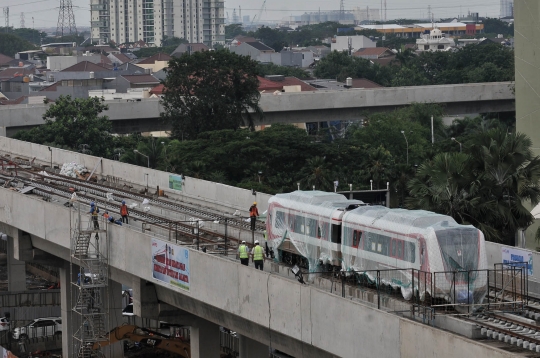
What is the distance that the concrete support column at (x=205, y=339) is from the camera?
125ft

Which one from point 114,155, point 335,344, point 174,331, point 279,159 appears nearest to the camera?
point 335,344

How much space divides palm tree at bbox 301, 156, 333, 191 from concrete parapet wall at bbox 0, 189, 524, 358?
36.2 m

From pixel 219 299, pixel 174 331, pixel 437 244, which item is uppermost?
pixel 437 244

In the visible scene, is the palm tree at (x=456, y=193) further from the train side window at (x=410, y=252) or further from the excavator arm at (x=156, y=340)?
the excavator arm at (x=156, y=340)

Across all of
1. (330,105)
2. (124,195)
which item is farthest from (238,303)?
(330,105)

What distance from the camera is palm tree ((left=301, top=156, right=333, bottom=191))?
250 feet

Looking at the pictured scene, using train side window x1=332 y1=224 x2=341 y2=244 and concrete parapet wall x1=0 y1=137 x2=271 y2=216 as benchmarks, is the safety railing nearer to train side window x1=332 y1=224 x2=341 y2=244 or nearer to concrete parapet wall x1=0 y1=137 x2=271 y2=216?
train side window x1=332 y1=224 x2=341 y2=244

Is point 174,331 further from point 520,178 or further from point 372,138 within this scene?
point 372,138

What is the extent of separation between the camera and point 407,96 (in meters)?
109

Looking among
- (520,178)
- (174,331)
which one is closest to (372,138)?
(174,331)

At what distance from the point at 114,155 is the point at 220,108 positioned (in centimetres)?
959

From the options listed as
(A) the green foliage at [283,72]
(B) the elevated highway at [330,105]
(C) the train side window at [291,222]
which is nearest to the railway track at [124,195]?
(C) the train side window at [291,222]

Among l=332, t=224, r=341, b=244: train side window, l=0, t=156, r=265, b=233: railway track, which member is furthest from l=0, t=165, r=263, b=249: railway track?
l=332, t=224, r=341, b=244: train side window

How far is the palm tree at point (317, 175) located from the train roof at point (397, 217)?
143ft
